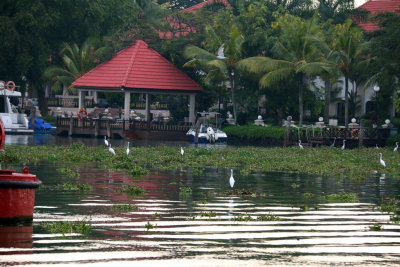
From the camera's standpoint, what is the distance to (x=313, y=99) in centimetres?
5531

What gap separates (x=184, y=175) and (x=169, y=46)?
35909 mm

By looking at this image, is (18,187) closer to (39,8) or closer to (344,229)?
(344,229)

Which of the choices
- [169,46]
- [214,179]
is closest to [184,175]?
[214,179]

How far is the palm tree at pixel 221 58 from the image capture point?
178ft

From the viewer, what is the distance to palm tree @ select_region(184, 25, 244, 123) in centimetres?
5419

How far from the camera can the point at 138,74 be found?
187 ft

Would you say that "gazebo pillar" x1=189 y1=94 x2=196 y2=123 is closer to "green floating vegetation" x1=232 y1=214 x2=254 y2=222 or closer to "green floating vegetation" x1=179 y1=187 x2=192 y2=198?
"green floating vegetation" x1=179 y1=187 x2=192 y2=198

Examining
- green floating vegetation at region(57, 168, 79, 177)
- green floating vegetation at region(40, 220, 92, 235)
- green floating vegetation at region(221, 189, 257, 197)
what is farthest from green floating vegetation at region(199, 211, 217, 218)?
green floating vegetation at region(57, 168, 79, 177)

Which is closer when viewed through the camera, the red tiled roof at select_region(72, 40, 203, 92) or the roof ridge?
the roof ridge

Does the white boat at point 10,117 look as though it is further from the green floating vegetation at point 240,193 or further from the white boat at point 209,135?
the green floating vegetation at point 240,193

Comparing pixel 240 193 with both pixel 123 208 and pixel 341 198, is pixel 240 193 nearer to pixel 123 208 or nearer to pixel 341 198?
pixel 341 198

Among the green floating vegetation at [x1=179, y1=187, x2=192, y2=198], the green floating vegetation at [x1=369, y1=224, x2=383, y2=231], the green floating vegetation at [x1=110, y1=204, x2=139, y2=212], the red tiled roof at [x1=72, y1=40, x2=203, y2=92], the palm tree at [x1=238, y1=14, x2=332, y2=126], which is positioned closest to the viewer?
the green floating vegetation at [x1=369, y1=224, x2=383, y2=231]

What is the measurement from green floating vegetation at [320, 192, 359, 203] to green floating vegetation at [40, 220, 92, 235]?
7199mm

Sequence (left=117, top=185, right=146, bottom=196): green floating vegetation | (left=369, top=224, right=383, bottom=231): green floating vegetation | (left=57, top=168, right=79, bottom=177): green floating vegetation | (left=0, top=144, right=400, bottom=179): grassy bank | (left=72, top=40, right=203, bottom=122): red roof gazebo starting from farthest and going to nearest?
(left=72, top=40, right=203, bottom=122): red roof gazebo
(left=0, top=144, right=400, bottom=179): grassy bank
(left=57, top=168, right=79, bottom=177): green floating vegetation
(left=117, top=185, right=146, bottom=196): green floating vegetation
(left=369, top=224, right=383, bottom=231): green floating vegetation
